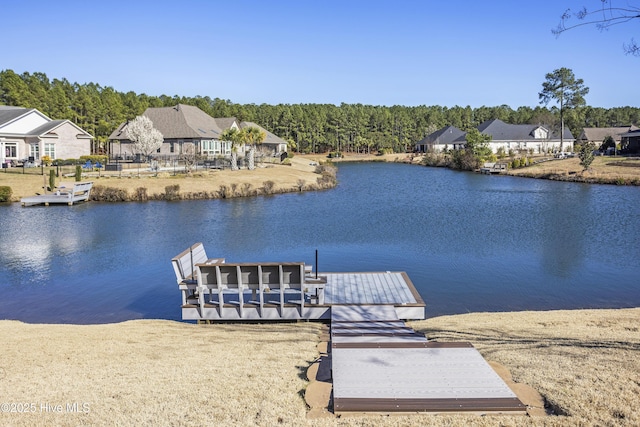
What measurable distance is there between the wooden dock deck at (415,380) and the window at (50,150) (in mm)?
58023

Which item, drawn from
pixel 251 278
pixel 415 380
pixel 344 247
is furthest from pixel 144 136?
pixel 415 380

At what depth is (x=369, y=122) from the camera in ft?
434

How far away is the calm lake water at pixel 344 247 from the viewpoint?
603 inches

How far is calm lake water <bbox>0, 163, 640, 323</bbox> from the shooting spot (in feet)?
50.3

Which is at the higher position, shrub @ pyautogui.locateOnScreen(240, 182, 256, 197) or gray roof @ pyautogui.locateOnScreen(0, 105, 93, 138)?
gray roof @ pyautogui.locateOnScreen(0, 105, 93, 138)

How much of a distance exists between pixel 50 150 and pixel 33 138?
2.36 m

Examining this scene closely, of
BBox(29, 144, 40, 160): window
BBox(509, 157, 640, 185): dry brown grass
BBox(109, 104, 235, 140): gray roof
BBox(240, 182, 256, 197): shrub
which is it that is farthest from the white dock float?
BBox(109, 104, 235, 140): gray roof

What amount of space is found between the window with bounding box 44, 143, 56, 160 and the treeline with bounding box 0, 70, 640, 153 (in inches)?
1255

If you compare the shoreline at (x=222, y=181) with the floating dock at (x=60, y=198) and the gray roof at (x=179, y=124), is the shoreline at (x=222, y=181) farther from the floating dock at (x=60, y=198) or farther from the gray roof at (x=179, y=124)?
the gray roof at (x=179, y=124)

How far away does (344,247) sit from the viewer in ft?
74.7

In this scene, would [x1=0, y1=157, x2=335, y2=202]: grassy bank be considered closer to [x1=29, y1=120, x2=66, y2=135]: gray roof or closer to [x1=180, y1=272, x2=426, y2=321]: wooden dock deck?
[x1=29, y1=120, x2=66, y2=135]: gray roof

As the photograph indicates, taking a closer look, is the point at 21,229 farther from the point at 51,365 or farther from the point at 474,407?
the point at 474,407

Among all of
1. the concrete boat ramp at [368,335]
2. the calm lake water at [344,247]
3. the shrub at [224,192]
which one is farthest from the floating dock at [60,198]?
the concrete boat ramp at [368,335]

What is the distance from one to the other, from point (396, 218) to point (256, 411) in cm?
2613
